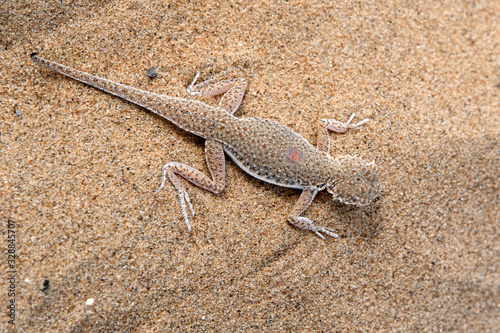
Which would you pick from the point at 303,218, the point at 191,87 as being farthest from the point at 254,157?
the point at 191,87

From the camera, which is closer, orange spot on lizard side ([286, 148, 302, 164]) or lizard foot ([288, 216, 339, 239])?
orange spot on lizard side ([286, 148, 302, 164])

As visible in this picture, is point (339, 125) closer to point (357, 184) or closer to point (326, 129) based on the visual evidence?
point (326, 129)

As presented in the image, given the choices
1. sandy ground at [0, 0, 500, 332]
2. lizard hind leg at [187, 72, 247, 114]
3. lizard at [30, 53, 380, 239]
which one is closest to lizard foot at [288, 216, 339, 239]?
lizard at [30, 53, 380, 239]

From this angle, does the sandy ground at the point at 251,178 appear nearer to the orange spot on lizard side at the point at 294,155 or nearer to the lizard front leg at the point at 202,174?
the lizard front leg at the point at 202,174

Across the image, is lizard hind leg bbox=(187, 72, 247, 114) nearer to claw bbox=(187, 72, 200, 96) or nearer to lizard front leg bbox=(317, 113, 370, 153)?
claw bbox=(187, 72, 200, 96)

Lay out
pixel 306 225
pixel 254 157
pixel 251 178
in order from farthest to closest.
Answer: pixel 251 178
pixel 306 225
pixel 254 157

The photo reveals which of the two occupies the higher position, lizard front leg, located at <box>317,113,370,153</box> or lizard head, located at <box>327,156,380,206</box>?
lizard front leg, located at <box>317,113,370,153</box>
